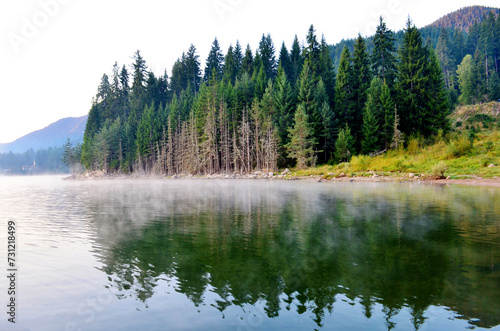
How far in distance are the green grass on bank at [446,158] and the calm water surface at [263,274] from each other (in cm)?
2252

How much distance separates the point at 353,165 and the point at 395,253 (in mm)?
38174

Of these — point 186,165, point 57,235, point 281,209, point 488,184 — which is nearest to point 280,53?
point 186,165

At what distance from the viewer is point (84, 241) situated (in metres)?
11.7

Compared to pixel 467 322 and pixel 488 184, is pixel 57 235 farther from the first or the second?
pixel 488 184

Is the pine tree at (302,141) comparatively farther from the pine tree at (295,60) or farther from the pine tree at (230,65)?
the pine tree at (230,65)

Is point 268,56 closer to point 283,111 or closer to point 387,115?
point 283,111

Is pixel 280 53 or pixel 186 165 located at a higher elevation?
pixel 280 53

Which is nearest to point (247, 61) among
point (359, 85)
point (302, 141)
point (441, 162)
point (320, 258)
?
point (359, 85)

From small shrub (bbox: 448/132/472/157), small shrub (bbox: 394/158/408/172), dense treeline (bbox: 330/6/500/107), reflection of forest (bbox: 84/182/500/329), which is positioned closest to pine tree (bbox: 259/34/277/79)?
dense treeline (bbox: 330/6/500/107)

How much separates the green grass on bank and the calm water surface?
73.9ft

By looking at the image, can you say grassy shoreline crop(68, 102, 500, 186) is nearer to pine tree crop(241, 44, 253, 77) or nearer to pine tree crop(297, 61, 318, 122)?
pine tree crop(297, 61, 318, 122)

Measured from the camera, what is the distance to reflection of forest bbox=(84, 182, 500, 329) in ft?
21.2

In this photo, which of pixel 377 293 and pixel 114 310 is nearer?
pixel 114 310

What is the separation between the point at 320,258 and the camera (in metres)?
9.14
